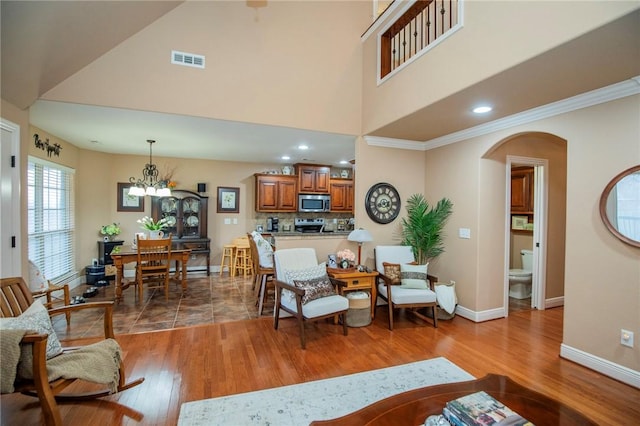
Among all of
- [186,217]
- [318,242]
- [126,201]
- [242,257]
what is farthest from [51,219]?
[318,242]

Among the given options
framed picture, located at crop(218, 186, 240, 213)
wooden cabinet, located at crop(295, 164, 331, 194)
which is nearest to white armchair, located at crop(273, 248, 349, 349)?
wooden cabinet, located at crop(295, 164, 331, 194)

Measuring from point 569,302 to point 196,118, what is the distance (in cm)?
459

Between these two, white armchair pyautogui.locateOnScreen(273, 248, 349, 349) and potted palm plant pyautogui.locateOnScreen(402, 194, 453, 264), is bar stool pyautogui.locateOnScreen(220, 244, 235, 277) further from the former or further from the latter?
potted palm plant pyautogui.locateOnScreen(402, 194, 453, 264)

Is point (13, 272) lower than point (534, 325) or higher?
higher

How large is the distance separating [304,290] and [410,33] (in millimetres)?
3437

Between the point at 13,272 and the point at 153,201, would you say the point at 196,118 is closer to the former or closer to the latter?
the point at 13,272

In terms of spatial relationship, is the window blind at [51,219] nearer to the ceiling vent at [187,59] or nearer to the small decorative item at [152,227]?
the small decorative item at [152,227]

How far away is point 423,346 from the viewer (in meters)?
3.20

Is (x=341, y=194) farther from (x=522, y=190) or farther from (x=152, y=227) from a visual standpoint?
(x=152, y=227)

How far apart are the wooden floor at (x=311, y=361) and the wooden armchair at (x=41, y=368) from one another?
0.40 ft

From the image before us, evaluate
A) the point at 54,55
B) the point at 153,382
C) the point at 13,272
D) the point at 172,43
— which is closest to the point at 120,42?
the point at 172,43

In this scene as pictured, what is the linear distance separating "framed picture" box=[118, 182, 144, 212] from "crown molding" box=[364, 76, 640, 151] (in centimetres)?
510

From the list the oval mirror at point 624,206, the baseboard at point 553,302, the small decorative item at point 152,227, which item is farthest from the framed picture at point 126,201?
the baseboard at point 553,302

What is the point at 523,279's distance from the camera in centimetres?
484
